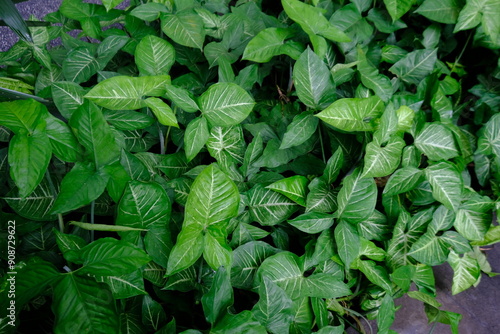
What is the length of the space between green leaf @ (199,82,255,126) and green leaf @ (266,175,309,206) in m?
0.18

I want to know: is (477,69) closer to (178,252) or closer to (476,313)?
(476,313)

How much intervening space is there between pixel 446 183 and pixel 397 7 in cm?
61

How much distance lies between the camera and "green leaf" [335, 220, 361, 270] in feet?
2.90

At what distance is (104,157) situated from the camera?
715 millimetres

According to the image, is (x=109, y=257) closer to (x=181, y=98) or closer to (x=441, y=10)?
(x=181, y=98)

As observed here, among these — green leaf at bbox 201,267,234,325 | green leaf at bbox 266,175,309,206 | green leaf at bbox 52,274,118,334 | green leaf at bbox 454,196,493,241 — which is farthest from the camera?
green leaf at bbox 454,196,493,241

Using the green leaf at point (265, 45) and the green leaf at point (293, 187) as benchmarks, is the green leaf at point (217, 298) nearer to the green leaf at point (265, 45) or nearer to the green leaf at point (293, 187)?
the green leaf at point (293, 187)

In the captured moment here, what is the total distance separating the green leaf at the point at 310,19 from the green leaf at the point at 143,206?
1.81 feet

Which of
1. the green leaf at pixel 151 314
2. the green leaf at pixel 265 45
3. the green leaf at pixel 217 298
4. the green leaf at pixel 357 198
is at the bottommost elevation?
the green leaf at pixel 151 314

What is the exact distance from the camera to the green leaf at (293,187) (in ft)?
2.94

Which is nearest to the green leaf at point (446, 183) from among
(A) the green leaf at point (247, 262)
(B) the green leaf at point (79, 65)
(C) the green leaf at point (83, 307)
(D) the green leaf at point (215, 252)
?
(A) the green leaf at point (247, 262)

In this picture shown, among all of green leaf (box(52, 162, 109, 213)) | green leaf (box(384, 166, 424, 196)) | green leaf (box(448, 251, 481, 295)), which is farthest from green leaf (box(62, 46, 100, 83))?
green leaf (box(448, 251, 481, 295))

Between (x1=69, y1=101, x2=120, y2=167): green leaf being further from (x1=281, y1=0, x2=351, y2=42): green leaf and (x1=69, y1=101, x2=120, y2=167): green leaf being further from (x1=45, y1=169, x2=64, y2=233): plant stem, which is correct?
(x1=281, y1=0, x2=351, y2=42): green leaf

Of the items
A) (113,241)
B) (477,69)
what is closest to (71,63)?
(113,241)
